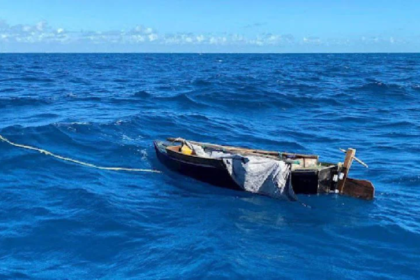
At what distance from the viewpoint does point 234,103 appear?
41.2 m

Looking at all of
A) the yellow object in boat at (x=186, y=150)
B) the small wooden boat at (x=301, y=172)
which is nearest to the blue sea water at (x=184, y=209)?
the small wooden boat at (x=301, y=172)

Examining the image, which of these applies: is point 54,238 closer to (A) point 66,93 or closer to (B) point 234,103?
(B) point 234,103

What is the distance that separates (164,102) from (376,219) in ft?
91.1

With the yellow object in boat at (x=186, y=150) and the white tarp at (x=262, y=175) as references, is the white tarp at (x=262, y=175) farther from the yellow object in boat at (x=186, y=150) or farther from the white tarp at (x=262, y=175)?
the yellow object in boat at (x=186, y=150)

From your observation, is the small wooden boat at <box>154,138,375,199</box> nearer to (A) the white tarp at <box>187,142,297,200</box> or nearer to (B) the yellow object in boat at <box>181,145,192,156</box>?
(A) the white tarp at <box>187,142,297,200</box>

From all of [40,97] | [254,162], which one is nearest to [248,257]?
[254,162]

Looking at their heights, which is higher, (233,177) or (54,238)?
(233,177)

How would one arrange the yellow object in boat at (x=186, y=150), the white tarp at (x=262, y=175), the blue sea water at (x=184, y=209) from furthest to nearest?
the yellow object in boat at (x=186, y=150)
the white tarp at (x=262, y=175)
the blue sea water at (x=184, y=209)

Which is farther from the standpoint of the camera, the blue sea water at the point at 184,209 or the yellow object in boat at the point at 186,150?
the yellow object in boat at the point at 186,150

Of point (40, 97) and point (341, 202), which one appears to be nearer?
point (341, 202)

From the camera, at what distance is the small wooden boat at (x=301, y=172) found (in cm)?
1627

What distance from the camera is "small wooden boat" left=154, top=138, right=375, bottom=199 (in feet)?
53.4

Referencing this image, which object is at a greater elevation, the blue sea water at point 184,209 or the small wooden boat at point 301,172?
the small wooden boat at point 301,172

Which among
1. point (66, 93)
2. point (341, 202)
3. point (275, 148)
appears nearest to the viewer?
point (341, 202)
